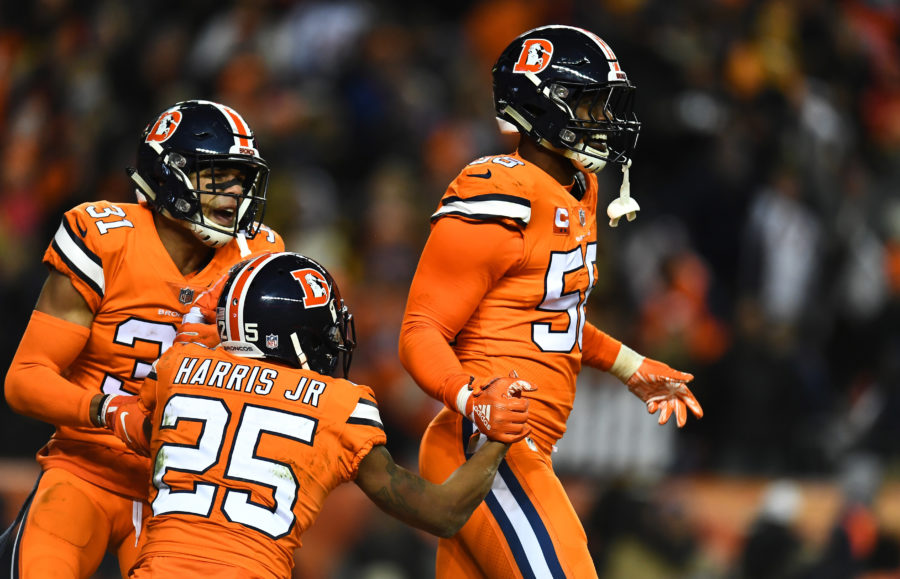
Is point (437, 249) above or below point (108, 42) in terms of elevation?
above

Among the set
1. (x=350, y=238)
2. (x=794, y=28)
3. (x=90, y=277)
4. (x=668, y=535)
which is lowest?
(x=668, y=535)

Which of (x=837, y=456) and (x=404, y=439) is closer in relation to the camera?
(x=837, y=456)

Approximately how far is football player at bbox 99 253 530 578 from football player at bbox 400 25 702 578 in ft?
0.80

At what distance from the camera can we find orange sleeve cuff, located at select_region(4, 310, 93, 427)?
4293 mm

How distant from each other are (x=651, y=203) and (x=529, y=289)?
5.54 m

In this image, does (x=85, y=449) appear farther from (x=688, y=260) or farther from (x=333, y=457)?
(x=688, y=260)

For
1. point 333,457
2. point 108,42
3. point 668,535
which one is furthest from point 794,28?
point 333,457

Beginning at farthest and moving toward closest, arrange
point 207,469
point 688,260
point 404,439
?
point 688,260 → point 404,439 → point 207,469

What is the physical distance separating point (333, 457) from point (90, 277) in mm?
1085

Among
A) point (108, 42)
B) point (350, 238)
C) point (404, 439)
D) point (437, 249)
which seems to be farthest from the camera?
point (108, 42)

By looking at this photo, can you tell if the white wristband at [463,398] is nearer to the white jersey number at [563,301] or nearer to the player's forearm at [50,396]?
the white jersey number at [563,301]

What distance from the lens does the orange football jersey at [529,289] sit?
430 cm

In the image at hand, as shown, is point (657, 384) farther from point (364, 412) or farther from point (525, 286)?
point (364, 412)

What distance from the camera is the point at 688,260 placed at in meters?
9.09
